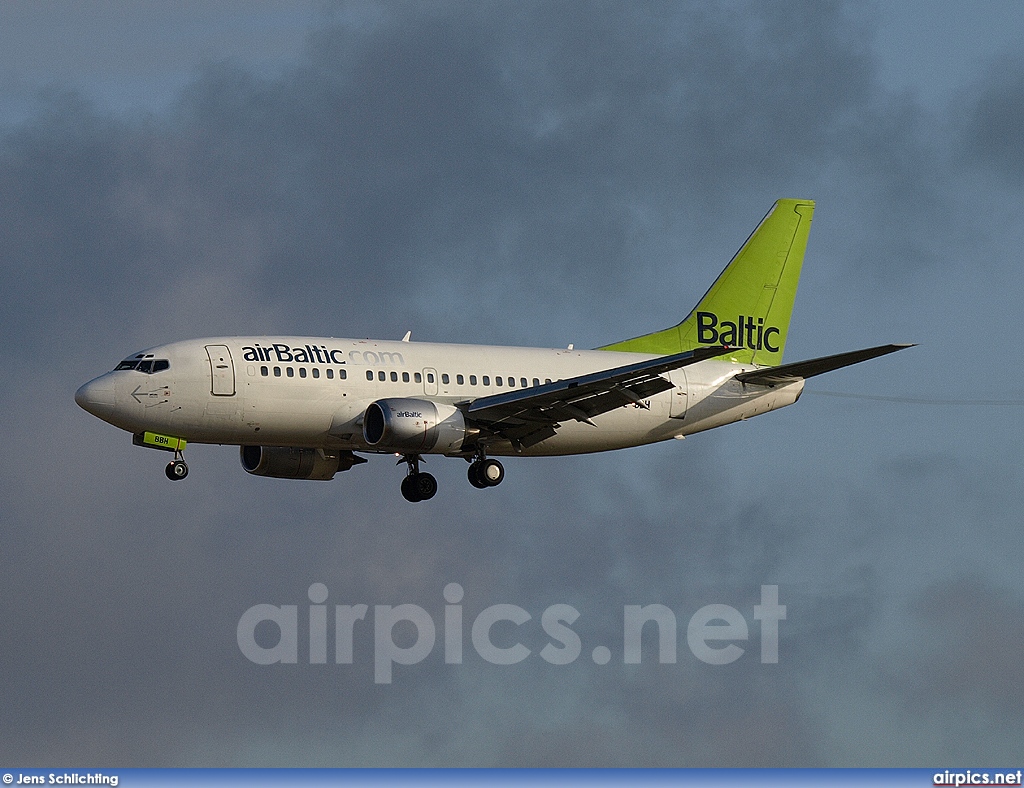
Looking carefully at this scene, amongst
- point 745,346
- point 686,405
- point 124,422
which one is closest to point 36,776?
point 124,422

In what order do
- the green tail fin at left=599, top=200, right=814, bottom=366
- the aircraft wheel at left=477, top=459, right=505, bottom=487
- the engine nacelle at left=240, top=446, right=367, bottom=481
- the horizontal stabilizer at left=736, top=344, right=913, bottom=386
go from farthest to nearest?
the green tail fin at left=599, top=200, right=814, bottom=366 < the engine nacelle at left=240, top=446, right=367, bottom=481 < the aircraft wheel at left=477, top=459, right=505, bottom=487 < the horizontal stabilizer at left=736, top=344, right=913, bottom=386

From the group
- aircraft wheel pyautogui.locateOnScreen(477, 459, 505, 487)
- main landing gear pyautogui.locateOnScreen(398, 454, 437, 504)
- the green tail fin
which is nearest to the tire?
main landing gear pyautogui.locateOnScreen(398, 454, 437, 504)

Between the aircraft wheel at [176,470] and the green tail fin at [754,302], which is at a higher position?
the green tail fin at [754,302]

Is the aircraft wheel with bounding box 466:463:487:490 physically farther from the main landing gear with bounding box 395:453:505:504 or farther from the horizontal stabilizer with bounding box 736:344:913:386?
the horizontal stabilizer with bounding box 736:344:913:386

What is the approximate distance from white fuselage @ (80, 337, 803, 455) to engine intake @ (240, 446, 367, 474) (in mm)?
4462

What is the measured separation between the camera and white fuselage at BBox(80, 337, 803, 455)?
63.0 m

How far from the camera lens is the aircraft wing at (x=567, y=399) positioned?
6338 centimetres

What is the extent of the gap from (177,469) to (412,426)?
308 inches

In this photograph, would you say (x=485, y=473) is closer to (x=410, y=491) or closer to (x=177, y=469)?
(x=410, y=491)

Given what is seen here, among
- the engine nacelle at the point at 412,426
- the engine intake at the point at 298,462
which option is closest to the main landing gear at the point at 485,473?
the engine nacelle at the point at 412,426

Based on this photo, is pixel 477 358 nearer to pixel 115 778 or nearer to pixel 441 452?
pixel 441 452

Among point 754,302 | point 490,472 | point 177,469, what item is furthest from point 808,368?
point 177,469

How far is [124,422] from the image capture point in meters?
63.0

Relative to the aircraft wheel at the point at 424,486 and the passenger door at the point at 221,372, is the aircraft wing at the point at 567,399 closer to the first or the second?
the aircraft wheel at the point at 424,486
